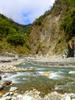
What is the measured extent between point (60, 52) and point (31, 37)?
5689cm

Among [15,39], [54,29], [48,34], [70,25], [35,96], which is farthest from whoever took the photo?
[48,34]

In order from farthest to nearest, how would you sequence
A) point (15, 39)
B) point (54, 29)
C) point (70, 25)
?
1. point (54, 29)
2. point (15, 39)
3. point (70, 25)

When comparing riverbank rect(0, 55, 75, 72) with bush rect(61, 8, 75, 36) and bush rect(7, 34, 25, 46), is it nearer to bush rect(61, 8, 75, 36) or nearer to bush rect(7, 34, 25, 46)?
bush rect(61, 8, 75, 36)

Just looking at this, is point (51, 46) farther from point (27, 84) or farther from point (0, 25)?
point (27, 84)

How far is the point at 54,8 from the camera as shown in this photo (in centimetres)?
13825

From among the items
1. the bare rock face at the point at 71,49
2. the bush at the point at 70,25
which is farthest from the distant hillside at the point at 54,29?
the bare rock face at the point at 71,49

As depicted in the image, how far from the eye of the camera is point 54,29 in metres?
130

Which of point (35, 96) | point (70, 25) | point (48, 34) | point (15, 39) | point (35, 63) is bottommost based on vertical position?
point (35, 96)

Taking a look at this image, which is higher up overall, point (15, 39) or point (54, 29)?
point (54, 29)

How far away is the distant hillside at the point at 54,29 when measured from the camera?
336 feet

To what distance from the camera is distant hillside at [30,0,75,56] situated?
336 feet

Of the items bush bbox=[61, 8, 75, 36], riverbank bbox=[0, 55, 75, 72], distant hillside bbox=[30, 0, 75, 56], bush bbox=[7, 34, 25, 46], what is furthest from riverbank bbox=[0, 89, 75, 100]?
bush bbox=[7, 34, 25, 46]

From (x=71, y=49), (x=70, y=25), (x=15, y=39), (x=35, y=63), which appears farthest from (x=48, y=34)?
(x=35, y=63)

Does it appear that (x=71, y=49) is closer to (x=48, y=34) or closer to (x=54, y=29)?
(x=54, y=29)
